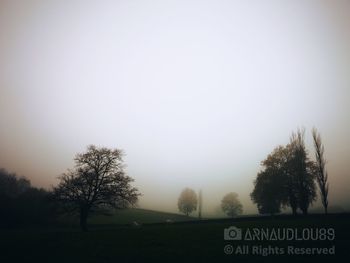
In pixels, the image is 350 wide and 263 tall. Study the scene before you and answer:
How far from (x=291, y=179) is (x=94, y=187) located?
131 feet

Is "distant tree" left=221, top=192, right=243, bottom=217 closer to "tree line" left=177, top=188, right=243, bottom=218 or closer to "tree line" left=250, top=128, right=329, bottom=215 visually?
"tree line" left=177, top=188, right=243, bottom=218

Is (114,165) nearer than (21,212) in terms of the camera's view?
Yes

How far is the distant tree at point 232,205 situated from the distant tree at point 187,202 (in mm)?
13525

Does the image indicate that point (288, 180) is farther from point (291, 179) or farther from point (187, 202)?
point (187, 202)

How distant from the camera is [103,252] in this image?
15250mm

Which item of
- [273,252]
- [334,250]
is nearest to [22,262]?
[273,252]

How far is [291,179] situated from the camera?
48625mm

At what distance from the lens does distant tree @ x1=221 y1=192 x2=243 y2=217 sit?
340ft

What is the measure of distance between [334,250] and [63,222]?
63.3 m

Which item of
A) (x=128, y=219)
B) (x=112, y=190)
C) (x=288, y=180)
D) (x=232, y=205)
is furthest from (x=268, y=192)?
(x=232, y=205)

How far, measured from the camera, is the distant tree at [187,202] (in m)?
106

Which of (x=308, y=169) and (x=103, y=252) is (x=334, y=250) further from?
(x=308, y=169)

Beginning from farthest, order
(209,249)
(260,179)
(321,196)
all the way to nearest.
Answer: (260,179) < (321,196) < (209,249)

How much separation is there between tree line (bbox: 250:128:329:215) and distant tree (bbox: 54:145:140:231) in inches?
1235
